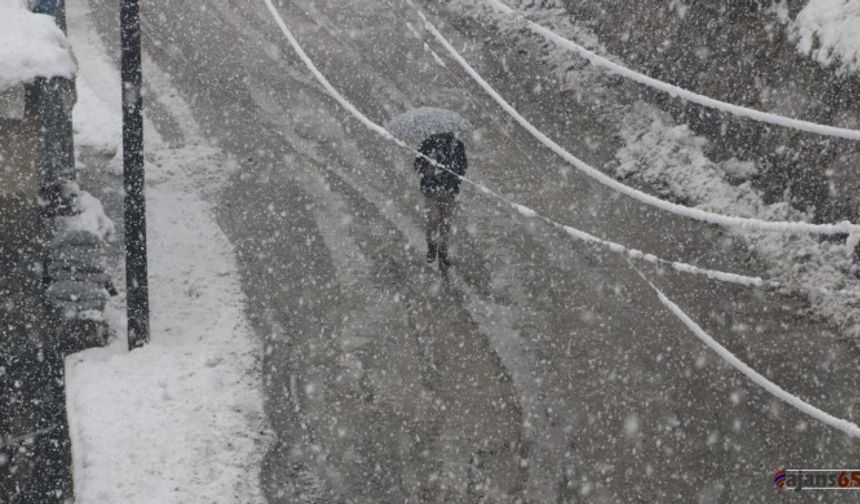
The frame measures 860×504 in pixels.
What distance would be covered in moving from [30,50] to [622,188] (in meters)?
7.61

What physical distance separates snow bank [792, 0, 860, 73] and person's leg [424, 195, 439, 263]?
520 cm

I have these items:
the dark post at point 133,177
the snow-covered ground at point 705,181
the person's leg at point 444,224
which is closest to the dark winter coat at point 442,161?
the person's leg at point 444,224

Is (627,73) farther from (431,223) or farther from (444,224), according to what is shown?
(431,223)

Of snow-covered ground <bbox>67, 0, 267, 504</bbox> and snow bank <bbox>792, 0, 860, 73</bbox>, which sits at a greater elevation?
snow bank <bbox>792, 0, 860, 73</bbox>

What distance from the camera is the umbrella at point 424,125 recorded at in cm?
970

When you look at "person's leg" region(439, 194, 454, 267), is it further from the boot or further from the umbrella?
the umbrella

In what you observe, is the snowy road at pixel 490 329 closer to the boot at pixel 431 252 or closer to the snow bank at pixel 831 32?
the boot at pixel 431 252

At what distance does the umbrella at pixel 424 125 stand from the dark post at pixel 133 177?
2749 millimetres

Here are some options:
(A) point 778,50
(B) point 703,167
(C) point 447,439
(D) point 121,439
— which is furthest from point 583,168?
(D) point 121,439

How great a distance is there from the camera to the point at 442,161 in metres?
10.1

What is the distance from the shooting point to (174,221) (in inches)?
481

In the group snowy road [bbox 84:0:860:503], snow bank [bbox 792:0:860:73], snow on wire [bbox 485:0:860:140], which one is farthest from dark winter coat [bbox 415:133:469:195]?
snow bank [bbox 792:0:860:73]

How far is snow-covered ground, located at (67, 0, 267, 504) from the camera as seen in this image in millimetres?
7945

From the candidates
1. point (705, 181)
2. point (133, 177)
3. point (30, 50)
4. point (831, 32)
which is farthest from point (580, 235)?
point (30, 50)
